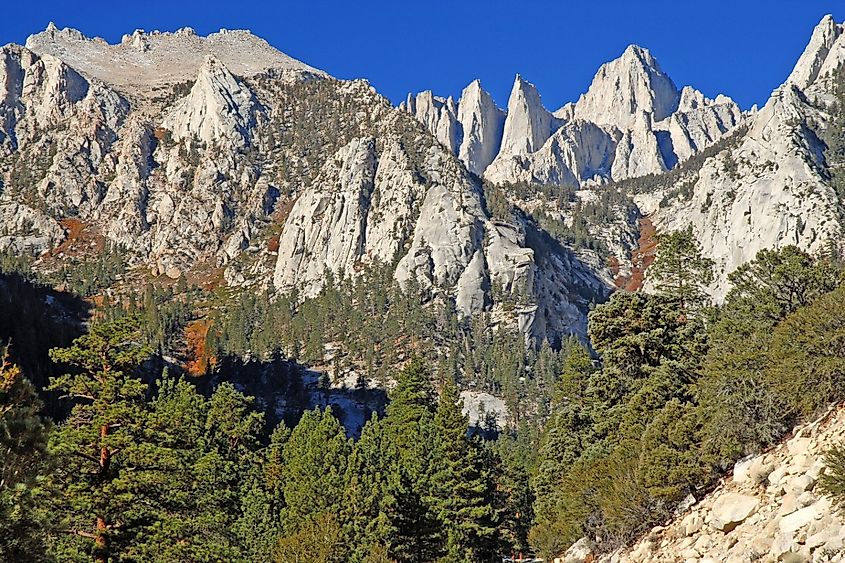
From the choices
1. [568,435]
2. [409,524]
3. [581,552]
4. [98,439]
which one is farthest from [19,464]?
[568,435]

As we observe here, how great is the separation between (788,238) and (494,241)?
68860 millimetres

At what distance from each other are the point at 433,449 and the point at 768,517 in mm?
34738

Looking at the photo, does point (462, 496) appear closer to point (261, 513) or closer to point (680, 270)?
point (261, 513)

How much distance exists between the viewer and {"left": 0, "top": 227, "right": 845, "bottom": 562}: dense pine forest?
26531 millimetres

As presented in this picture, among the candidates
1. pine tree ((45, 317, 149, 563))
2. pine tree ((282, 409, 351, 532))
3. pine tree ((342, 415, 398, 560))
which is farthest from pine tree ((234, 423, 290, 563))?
pine tree ((45, 317, 149, 563))

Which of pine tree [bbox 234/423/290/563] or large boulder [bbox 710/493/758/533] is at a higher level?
pine tree [bbox 234/423/290/563]

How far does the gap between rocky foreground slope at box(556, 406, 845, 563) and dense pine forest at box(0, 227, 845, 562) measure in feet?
3.64

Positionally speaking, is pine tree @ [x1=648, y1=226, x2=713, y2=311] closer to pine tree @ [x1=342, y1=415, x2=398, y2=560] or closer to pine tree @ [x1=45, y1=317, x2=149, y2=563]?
pine tree @ [x1=342, y1=415, x2=398, y2=560]

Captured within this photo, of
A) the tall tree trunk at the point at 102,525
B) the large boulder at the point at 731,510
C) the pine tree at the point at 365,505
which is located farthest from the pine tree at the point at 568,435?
the tall tree trunk at the point at 102,525

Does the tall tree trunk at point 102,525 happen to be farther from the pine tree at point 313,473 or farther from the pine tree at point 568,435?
the pine tree at point 568,435

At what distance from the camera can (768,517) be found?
1983 cm

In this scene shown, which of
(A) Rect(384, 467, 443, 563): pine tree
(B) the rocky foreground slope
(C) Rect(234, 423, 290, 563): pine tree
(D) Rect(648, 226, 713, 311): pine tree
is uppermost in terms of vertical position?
(D) Rect(648, 226, 713, 311): pine tree

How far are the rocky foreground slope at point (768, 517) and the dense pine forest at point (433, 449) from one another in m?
1.11

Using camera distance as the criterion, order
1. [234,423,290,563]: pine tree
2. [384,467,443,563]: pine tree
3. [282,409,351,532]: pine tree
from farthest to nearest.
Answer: [282,409,351,532]: pine tree < [234,423,290,563]: pine tree < [384,467,443,563]: pine tree
